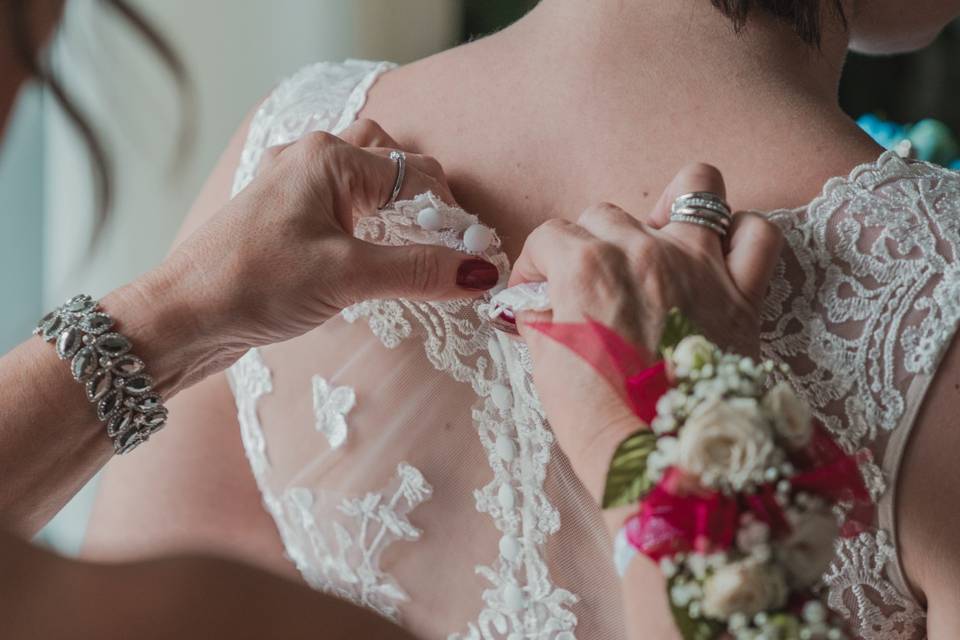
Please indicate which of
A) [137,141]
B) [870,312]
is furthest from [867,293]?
[137,141]

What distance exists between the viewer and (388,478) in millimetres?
1122

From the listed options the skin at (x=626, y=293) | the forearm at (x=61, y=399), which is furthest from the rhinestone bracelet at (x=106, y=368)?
the skin at (x=626, y=293)

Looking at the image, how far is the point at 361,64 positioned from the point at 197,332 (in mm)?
382

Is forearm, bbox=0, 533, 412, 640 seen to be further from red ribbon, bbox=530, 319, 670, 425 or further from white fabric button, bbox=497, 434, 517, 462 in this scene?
white fabric button, bbox=497, 434, 517, 462

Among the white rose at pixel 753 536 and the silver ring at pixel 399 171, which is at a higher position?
the silver ring at pixel 399 171

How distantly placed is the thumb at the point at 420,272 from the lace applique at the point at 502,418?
3 centimetres

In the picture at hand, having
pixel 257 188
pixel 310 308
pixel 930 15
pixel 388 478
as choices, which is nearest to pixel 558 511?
pixel 388 478

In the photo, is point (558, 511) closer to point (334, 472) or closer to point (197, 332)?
point (334, 472)

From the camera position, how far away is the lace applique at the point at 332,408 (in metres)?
1.12

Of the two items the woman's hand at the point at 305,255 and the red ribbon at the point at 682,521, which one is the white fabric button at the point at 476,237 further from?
the red ribbon at the point at 682,521

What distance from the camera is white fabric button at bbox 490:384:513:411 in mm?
1048

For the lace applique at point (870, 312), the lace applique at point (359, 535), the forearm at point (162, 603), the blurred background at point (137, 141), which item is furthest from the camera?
the blurred background at point (137, 141)

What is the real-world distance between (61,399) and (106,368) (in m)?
0.05

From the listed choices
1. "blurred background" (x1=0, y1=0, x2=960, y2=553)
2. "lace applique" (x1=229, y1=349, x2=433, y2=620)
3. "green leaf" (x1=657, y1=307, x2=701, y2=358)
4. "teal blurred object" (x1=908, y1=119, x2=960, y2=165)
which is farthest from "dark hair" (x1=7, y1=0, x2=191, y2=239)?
"teal blurred object" (x1=908, y1=119, x2=960, y2=165)
